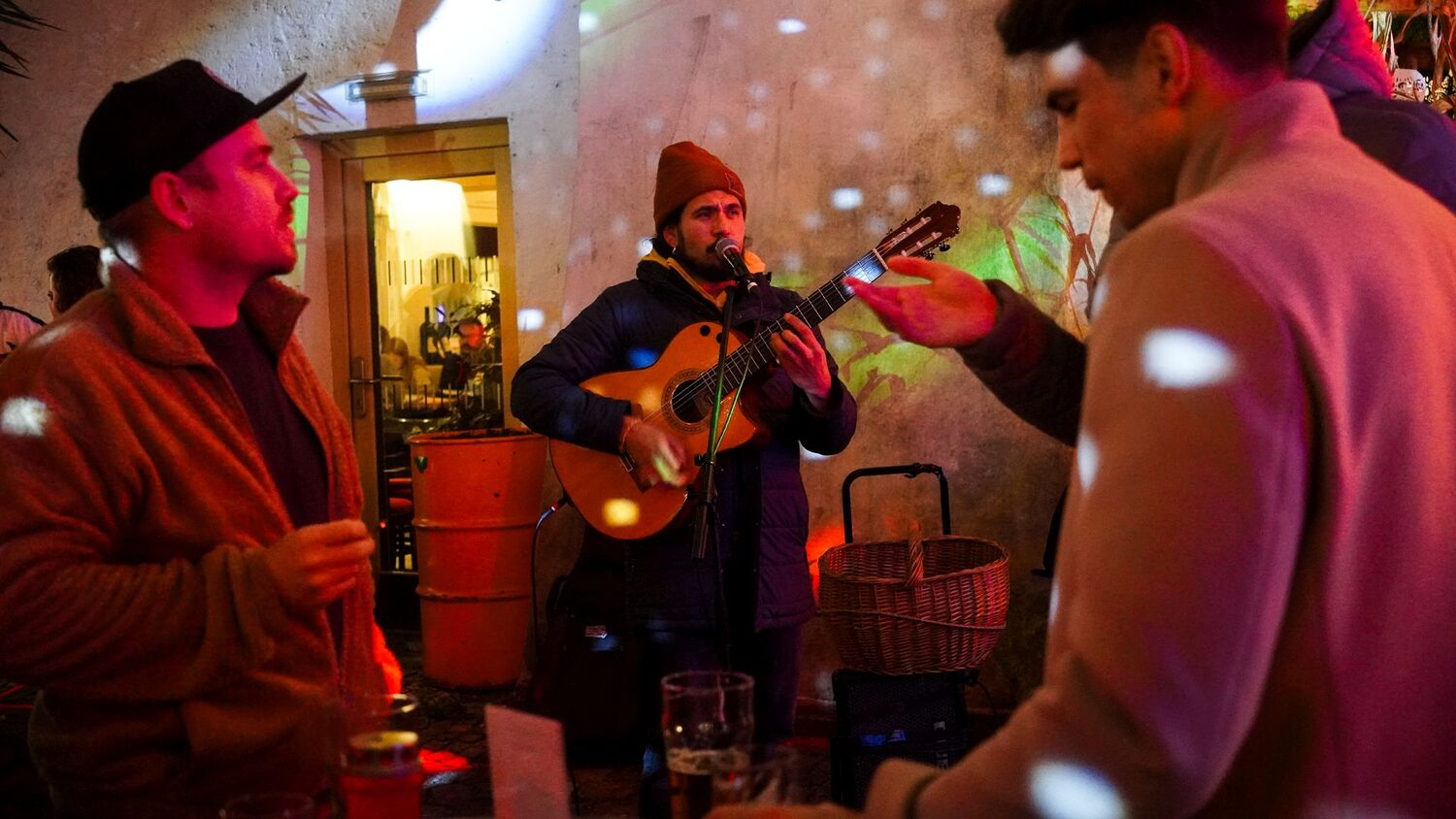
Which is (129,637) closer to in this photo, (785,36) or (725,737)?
(725,737)

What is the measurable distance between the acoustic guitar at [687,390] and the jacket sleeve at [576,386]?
0.06 m

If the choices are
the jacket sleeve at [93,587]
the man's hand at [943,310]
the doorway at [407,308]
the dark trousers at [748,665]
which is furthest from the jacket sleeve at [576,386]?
the doorway at [407,308]

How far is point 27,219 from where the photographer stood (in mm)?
5723

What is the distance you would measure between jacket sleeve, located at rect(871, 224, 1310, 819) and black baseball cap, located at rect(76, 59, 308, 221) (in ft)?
4.76

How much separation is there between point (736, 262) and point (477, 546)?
2124 mm

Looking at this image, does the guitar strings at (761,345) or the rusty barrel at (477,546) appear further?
the rusty barrel at (477,546)

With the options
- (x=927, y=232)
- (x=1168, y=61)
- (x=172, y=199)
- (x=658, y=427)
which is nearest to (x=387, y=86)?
(x=658, y=427)

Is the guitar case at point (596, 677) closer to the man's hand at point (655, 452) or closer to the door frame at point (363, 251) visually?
the man's hand at point (655, 452)

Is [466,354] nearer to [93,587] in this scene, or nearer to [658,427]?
[658,427]

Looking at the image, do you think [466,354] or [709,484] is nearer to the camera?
[709,484]

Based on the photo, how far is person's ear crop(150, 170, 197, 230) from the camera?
1.75 metres

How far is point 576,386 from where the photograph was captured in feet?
10.8

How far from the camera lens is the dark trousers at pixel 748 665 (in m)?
2.99

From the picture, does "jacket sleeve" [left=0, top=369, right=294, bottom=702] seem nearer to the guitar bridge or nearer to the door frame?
the guitar bridge
